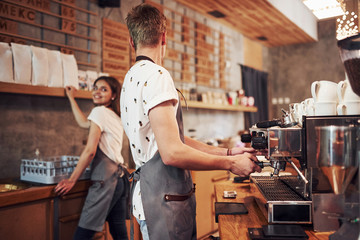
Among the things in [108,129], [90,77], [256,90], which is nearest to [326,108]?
[108,129]

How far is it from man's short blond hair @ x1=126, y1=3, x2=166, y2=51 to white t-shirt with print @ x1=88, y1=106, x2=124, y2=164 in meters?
1.11

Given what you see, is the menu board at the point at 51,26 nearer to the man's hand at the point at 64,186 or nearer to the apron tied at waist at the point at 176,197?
the man's hand at the point at 64,186

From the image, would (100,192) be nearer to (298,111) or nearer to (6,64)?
(6,64)

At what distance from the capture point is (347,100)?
1244 millimetres

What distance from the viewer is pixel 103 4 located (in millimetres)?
3389

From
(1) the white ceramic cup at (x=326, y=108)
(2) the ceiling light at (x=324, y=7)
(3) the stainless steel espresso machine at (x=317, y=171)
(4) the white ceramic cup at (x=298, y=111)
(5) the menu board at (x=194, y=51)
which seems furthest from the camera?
(5) the menu board at (x=194, y=51)

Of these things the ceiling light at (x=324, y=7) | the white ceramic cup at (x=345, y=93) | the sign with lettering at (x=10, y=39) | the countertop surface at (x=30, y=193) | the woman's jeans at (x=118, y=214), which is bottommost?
the woman's jeans at (x=118, y=214)

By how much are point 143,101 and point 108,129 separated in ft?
3.94

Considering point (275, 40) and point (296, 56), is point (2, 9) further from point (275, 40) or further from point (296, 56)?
point (296, 56)

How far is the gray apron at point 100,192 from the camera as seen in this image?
2.29 meters

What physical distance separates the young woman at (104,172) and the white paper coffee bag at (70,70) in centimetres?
45

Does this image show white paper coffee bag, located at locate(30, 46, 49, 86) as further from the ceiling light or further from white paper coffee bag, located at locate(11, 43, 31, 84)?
the ceiling light

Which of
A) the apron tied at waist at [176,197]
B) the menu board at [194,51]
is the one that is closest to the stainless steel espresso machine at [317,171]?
the apron tied at waist at [176,197]

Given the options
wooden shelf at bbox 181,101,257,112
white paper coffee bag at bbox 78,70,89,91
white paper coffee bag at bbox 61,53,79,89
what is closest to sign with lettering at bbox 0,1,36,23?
white paper coffee bag at bbox 61,53,79,89
